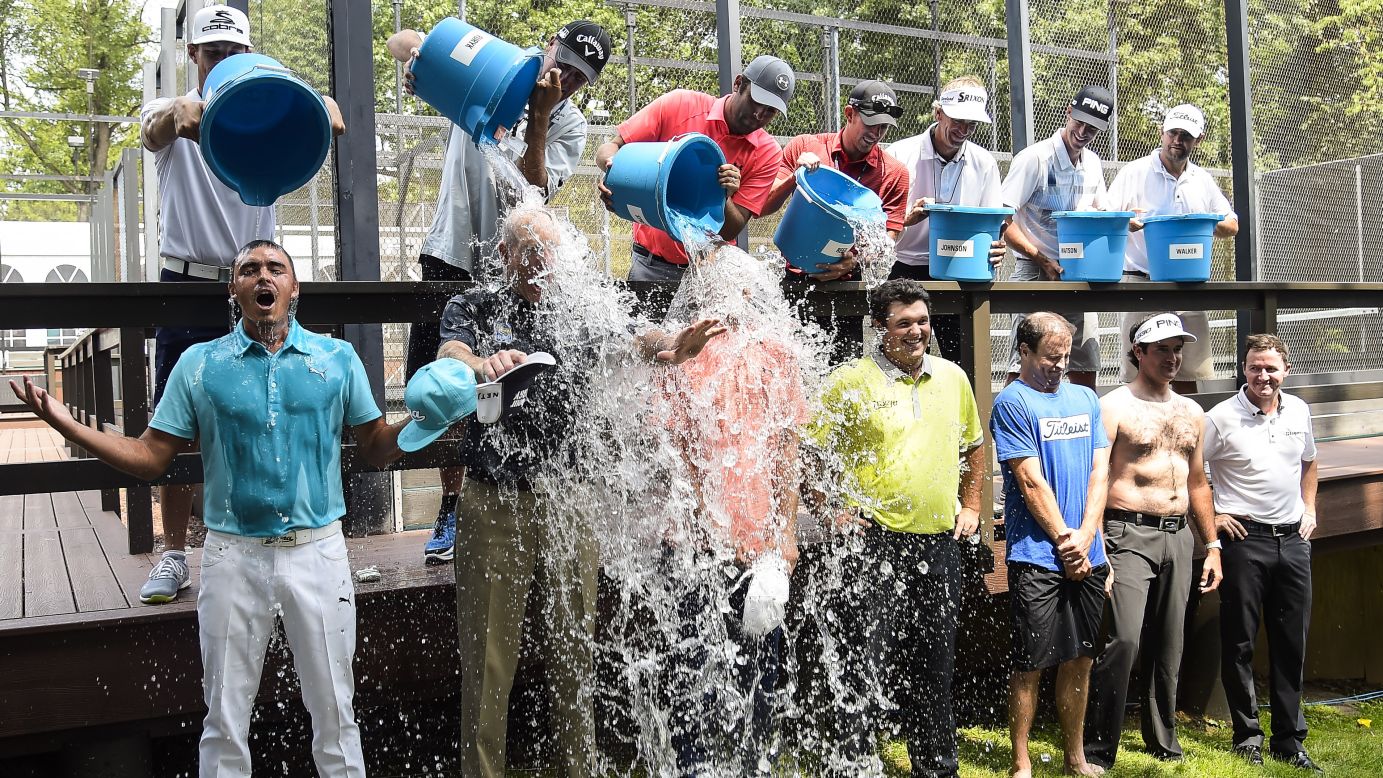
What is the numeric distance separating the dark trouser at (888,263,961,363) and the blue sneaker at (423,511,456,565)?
217 centimetres

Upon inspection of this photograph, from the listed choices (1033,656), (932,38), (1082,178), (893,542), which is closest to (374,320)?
(893,542)

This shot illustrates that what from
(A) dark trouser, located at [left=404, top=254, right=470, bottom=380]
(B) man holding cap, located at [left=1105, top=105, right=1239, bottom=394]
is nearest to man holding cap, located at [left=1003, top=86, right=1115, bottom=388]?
(B) man holding cap, located at [left=1105, top=105, right=1239, bottom=394]

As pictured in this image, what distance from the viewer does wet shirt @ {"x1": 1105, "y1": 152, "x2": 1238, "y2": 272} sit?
253 inches

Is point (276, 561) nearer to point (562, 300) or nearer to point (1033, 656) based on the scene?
point (562, 300)

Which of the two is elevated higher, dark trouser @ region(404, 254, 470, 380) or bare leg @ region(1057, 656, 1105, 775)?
dark trouser @ region(404, 254, 470, 380)

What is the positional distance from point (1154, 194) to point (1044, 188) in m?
0.86

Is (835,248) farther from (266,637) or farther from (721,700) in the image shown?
(266,637)

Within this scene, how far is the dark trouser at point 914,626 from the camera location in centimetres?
441

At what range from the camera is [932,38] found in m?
10.6

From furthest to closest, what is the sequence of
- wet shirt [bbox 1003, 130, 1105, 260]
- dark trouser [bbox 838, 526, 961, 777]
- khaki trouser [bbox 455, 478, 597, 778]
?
wet shirt [bbox 1003, 130, 1105, 260] < dark trouser [bbox 838, 526, 961, 777] < khaki trouser [bbox 455, 478, 597, 778]

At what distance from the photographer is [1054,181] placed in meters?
6.02

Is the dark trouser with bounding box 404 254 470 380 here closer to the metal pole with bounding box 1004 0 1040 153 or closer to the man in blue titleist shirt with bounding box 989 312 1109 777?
the man in blue titleist shirt with bounding box 989 312 1109 777

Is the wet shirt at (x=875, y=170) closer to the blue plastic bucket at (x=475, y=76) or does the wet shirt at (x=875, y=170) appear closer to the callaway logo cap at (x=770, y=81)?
the callaway logo cap at (x=770, y=81)

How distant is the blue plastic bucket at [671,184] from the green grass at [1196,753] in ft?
8.13
